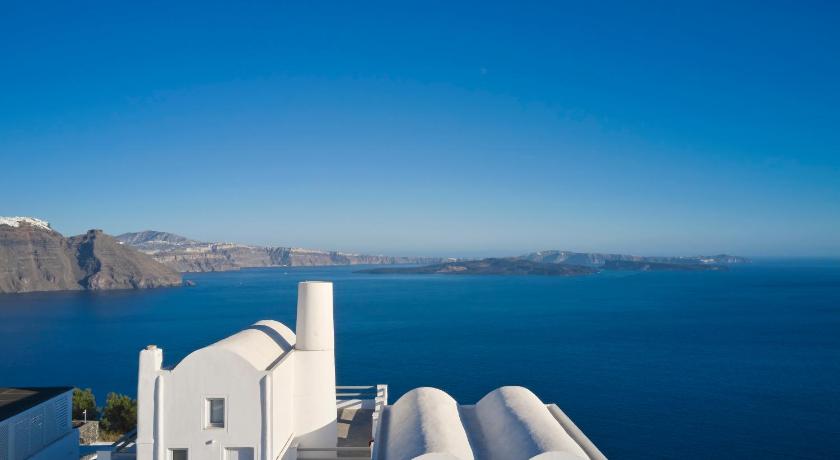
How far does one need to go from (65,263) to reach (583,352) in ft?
560

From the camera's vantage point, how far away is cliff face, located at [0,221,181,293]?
176m

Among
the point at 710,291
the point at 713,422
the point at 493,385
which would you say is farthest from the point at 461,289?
the point at 713,422

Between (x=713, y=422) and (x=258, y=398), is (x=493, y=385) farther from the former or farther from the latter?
(x=258, y=398)

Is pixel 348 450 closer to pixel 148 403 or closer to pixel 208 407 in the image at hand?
pixel 208 407

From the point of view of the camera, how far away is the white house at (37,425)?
55.0 ft

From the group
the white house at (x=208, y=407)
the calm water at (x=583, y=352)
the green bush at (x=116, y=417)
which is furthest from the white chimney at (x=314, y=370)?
the calm water at (x=583, y=352)

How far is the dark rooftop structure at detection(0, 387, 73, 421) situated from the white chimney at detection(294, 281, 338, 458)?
7978 millimetres

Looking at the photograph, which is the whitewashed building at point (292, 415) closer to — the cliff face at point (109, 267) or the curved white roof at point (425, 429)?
the curved white roof at point (425, 429)

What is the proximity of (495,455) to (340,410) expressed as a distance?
8.19 meters

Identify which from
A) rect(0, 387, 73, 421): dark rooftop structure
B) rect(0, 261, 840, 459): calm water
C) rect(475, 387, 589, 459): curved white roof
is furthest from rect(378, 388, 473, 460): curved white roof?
rect(0, 261, 840, 459): calm water

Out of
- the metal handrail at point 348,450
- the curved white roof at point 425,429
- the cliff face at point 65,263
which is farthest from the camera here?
the cliff face at point 65,263

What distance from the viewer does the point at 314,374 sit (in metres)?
18.1

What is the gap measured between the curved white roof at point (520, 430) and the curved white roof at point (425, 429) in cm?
86

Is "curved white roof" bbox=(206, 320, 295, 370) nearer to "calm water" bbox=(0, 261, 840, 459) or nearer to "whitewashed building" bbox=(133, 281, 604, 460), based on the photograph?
"whitewashed building" bbox=(133, 281, 604, 460)
